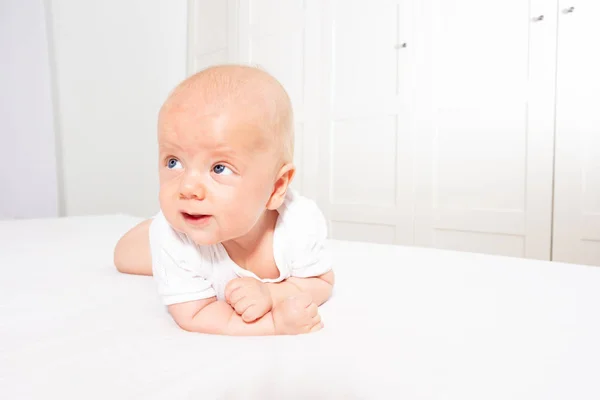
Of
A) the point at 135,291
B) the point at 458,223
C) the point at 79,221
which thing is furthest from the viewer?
the point at 458,223

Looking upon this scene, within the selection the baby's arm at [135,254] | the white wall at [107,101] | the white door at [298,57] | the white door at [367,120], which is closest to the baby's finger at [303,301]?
the baby's arm at [135,254]

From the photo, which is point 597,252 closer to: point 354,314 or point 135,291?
point 354,314

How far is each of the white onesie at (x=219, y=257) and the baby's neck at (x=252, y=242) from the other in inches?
0.4

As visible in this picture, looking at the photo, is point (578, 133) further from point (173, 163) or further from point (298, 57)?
point (173, 163)

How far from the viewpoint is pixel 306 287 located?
69 cm

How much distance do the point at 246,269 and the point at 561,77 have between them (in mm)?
1908

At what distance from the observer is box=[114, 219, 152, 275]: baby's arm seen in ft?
3.00

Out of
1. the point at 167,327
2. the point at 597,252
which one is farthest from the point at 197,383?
the point at 597,252

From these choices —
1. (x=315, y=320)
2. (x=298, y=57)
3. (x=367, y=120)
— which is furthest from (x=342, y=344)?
(x=298, y=57)

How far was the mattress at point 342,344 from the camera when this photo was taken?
0.43 m

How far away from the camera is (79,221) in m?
1.81

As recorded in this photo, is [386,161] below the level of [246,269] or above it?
above

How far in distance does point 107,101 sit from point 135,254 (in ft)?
7.28

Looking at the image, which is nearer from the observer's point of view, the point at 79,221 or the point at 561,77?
the point at 79,221
